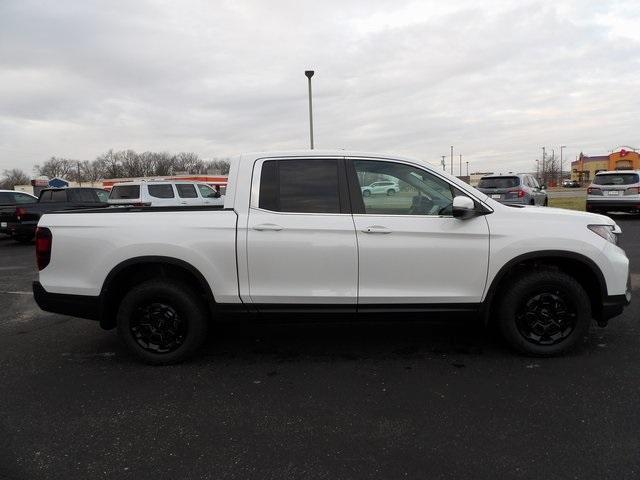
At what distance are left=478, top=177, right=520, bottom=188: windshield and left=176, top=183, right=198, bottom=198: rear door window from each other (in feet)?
33.6

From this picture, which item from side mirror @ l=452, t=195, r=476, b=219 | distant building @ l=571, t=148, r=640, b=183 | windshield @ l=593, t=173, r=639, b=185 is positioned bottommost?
side mirror @ l=452, t=195, r=476, b=219

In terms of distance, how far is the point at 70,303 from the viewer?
13.6 feet

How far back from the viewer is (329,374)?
402 centimetres

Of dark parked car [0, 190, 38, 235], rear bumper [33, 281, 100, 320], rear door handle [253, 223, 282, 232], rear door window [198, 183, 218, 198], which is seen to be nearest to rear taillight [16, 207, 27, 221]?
dark parked car [0, 190, 38, 235]

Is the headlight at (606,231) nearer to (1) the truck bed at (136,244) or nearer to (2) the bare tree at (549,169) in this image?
(1) the truck bed at (136,244)

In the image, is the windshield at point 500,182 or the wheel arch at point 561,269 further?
the windshield at point 500,182

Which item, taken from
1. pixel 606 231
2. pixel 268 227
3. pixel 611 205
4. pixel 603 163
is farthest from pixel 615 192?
pixel 603 163

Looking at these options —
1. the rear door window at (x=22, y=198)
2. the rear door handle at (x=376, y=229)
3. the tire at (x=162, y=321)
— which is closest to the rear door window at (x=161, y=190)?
the rear door window at (x=22, y=198)

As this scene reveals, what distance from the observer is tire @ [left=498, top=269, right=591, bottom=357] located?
162 inches

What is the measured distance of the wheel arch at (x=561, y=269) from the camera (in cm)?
406

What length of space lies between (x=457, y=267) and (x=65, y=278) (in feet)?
10.8

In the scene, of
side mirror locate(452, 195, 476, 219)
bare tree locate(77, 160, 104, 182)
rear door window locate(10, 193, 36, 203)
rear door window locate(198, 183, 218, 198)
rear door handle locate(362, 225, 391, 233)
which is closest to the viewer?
side mirror locate(452, 195, 476, 219)

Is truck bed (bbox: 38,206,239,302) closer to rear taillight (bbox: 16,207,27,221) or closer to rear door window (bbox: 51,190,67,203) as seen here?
rear taillight (bbox: 16,207,27,221)

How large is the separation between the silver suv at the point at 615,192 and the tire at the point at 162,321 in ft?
52.2
